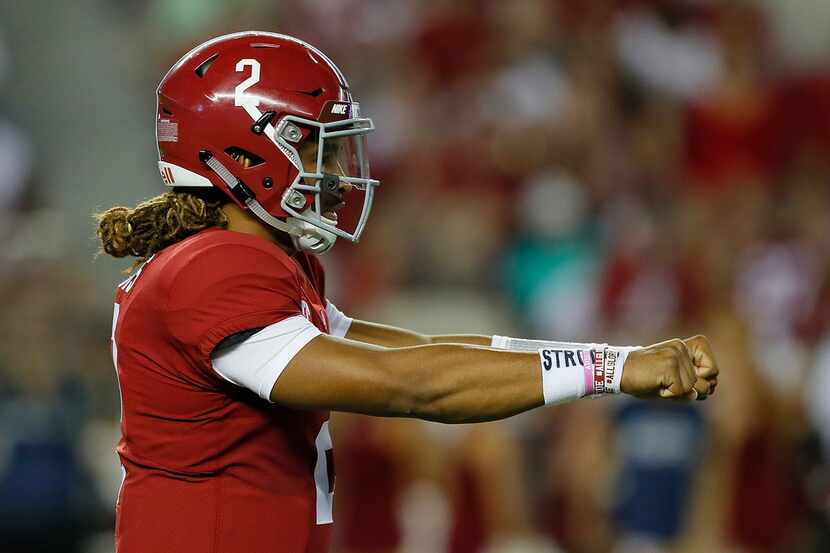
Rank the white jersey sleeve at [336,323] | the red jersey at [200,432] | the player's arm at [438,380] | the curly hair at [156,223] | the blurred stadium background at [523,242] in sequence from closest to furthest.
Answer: the player's arm at [438,380], the red jersey at [200,432], the curly hair at [156,223], the white jersey sleeve at [336,323], the blurred stadium background at [523,242]

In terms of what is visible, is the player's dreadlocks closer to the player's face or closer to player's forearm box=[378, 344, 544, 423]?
the player's face

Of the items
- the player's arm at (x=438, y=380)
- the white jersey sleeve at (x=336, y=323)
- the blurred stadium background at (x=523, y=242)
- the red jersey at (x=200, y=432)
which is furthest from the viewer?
the blurred stadium background at (x=523, y=242)

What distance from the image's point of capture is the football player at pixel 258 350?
104 inches

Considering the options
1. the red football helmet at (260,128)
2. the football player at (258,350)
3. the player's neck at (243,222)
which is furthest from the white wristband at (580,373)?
the player's neck at (243,222)

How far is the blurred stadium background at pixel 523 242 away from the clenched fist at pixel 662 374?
12.8ft

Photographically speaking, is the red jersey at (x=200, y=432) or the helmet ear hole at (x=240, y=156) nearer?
the red jersey at (x=200, y=432)

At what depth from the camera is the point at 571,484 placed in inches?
273

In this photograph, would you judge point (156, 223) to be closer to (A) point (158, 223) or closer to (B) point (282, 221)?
(A) point (158, 223)

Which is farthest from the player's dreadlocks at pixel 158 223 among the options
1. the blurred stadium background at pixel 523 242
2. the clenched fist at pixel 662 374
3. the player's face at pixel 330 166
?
the blurred stadium background at pixel 523 242

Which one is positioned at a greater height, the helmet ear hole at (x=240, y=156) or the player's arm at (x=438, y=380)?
the helmet ear hole at (x=240, y=156)

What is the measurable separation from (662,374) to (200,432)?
37.6 inches

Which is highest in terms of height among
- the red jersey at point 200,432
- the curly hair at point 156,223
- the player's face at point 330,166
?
the player's face at point 330,166

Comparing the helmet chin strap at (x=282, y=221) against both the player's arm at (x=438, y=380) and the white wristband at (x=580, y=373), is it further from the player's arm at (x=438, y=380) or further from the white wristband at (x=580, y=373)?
the white wristband at (x=580, y=373)

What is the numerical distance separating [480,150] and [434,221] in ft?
2.08
